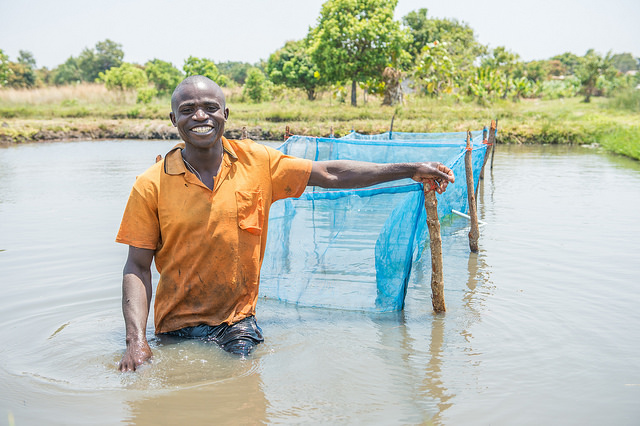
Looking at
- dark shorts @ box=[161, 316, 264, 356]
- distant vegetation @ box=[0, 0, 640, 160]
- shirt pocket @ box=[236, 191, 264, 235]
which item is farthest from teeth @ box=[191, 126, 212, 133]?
distant vegetation @ box=[0, 0, 640, 160]

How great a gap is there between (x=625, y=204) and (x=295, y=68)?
24.7 meters

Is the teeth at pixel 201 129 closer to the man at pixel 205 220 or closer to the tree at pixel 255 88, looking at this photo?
the man at pixel 205 220

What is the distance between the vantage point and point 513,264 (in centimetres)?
587

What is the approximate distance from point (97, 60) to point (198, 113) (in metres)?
55.1

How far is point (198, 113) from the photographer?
278 centimetres

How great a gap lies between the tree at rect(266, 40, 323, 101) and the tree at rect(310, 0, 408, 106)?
5130 mm

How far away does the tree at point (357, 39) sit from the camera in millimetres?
25359

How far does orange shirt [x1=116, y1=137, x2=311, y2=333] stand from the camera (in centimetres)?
279

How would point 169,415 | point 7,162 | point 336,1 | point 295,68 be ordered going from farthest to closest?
point 295,68 → point 336,1 → point 7,162 → point 169,415

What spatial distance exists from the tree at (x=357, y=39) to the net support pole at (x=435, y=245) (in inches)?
871

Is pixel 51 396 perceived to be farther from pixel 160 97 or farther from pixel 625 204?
pixel 160 97

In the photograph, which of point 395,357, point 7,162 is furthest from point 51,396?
point 7,162

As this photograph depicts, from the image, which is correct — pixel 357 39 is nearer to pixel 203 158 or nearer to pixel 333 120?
pixel 333 120

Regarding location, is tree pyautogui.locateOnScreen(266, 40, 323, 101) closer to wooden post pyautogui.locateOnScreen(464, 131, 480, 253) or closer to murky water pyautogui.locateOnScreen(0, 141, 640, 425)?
wooden post pyautogui.locateOnScreen(464, 131, 480, 253)
